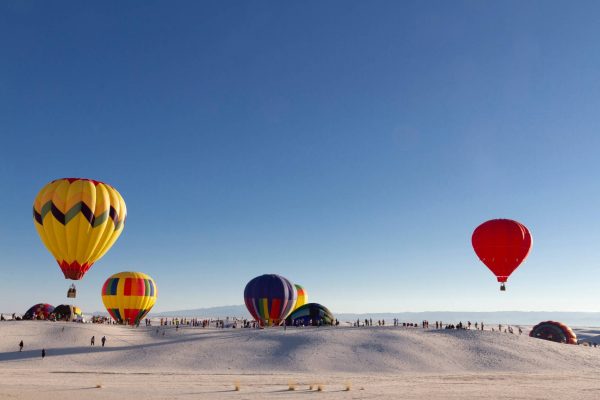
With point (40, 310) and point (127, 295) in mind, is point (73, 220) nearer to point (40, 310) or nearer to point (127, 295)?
point (127, 295)

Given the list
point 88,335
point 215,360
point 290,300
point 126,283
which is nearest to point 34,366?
point 88,335

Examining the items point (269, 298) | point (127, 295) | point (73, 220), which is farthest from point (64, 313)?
point (269, 298)

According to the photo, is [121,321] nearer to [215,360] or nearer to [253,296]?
[253,296]

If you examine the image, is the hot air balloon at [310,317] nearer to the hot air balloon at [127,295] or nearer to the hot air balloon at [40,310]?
the hot air balloon at [127,295]

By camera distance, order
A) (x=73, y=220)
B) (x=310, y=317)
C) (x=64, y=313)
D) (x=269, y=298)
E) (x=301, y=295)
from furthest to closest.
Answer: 1. (x=301, y=295)
2. (x=269, y=298)
3. (x=310, y=317)
4. (x=64, y=313)
5. (x=73, y=220)

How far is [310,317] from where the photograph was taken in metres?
57.1

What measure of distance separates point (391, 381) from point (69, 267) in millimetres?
27896

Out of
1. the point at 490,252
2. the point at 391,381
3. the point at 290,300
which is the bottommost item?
the point at 391,381

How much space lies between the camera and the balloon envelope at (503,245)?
50.2 meters

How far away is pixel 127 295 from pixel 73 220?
15537mm

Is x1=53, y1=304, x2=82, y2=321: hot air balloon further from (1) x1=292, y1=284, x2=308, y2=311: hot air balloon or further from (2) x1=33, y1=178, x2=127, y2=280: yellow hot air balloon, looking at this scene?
(1) x1=292, y1=284, x2=308, y2=311: hot air balloon

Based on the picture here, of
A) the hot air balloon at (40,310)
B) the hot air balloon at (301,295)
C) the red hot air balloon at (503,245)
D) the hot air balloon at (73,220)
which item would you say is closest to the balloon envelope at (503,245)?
the red hot air balloon at (503,245)

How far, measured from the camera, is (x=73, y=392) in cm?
2384

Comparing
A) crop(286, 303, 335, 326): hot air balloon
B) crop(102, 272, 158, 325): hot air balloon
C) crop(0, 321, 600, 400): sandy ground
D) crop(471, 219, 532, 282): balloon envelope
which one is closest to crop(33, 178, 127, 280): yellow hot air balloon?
crop(0, 321, 600, 400): sandy ground
